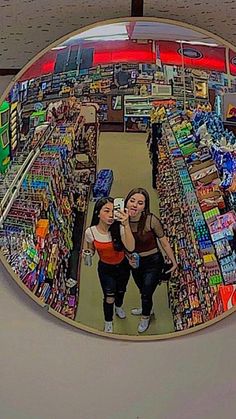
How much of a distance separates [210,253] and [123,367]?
0.37m

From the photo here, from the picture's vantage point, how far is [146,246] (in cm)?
151

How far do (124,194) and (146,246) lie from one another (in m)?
0.12

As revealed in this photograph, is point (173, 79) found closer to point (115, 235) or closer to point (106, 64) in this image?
point (106, 64)

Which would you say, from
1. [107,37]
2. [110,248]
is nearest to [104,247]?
[110,248]

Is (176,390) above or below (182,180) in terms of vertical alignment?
below

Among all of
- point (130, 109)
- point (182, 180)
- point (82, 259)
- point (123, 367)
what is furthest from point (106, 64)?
point (123, 367)

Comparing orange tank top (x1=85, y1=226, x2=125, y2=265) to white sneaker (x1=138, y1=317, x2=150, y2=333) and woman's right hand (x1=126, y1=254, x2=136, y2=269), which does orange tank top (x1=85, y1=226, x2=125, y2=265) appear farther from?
white sneaker (x1=138, y1=317, x2=150, y2=333)

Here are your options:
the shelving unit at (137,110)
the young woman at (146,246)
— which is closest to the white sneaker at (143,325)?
the young woman at (146,246)

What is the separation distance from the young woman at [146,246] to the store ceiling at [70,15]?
36 centimetres

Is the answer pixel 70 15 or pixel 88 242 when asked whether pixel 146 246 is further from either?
pixel 70 15

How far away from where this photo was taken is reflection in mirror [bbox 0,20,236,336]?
1.45 meters

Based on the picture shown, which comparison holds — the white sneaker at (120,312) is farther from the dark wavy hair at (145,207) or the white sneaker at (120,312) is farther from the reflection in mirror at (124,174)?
the dark wavy hair at (145,207)

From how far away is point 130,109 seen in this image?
146cm

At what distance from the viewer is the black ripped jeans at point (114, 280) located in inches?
60.0
